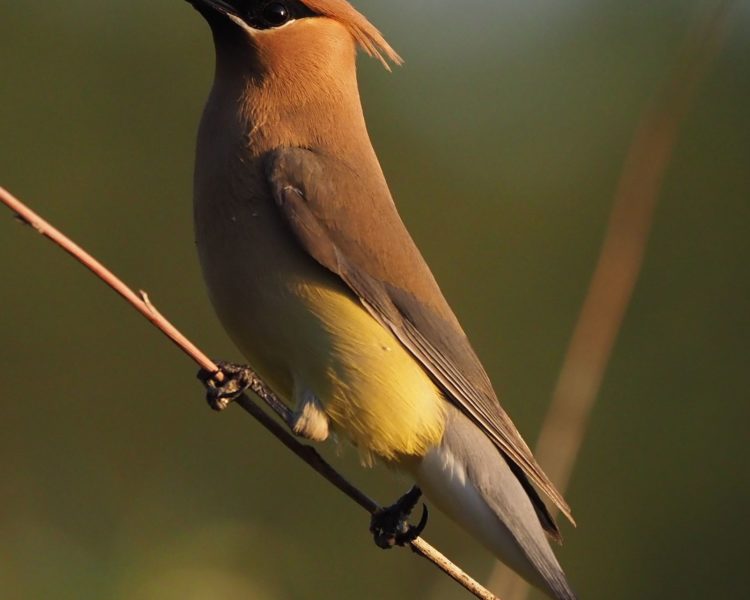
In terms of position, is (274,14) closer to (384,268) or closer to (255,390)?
(384,268)

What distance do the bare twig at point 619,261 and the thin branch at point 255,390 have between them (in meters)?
0.14

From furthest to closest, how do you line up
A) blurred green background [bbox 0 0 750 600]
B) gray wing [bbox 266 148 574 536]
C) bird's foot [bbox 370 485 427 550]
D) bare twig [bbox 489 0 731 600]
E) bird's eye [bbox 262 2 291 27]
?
1. blurred green background [bbox 0 0 750 600]
2. bird's eye [bbox 262 2 291 27]
3. bird's foot [bbox 370 485 427 550]
4. gray wing [bbox 266 148 574 536]
5. bare twig [bbox 489 0 731 600]

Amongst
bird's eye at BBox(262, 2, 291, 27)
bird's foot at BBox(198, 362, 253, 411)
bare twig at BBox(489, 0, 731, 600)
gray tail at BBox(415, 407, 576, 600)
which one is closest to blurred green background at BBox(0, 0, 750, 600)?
gray tail at BBox(415, 407, 576, 600)

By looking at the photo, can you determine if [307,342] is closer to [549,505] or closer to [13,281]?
[549,505]

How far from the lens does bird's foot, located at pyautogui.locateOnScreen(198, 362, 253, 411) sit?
3754 mm

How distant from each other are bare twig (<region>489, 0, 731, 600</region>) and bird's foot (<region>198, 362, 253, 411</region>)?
734mm

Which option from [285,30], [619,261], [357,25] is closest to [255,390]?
[619,261]

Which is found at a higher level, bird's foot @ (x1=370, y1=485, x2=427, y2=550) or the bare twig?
the bare twig

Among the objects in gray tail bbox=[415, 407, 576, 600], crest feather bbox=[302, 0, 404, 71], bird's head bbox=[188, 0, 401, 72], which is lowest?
gray tail bbox=[415, 407, 576, 600]

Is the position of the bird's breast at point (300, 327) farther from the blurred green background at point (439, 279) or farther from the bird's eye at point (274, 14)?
the blurred green background at point (439, 279)

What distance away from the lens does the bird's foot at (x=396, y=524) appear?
4.30m

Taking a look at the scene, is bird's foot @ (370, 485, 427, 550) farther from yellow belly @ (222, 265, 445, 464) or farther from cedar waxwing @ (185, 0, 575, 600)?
yellow belly @ (222, 265, 445, 464)

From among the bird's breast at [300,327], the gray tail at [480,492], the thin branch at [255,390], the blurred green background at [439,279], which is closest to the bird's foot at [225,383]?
the thin branch at [255,390]

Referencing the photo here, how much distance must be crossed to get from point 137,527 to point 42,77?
16.8 feet
